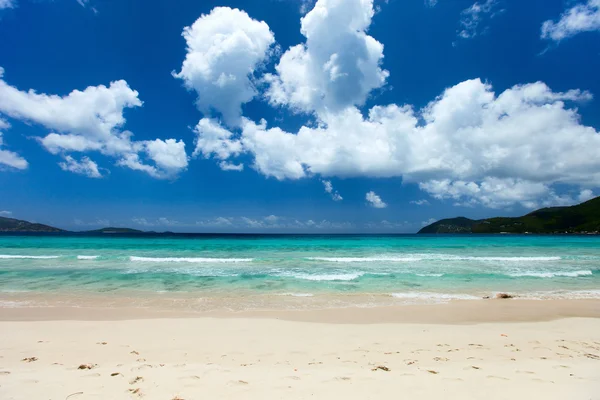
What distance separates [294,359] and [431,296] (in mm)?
8993

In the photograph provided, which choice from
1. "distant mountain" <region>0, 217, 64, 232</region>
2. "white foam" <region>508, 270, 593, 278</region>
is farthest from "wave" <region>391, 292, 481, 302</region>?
"distant mountain" <region>0, 217, 64, 232</region>

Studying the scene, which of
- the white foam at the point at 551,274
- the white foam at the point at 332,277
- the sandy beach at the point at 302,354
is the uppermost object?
the sandy beach at the point at 302,354

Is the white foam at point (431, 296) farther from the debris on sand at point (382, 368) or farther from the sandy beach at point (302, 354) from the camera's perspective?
the debris on sand at point (382, 368)

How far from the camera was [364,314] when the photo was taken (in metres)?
9.64

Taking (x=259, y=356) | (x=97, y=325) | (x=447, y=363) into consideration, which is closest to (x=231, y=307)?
(x=97, y=325)

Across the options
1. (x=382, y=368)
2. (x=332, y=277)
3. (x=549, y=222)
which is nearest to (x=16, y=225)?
(x=332, y=277)

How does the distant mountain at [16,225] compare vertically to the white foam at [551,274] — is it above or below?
above

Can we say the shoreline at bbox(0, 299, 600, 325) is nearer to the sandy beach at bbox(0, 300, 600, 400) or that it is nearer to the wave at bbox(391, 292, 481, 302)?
the sandy beach at bbox(0, 300, 600, 400)

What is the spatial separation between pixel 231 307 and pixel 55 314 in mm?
5687

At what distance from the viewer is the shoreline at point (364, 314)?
353 inches

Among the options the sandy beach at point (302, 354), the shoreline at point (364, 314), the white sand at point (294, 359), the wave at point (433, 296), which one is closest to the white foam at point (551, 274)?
the shoreline at point (364, 314)

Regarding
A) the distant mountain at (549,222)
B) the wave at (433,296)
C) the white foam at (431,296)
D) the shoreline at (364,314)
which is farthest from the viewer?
the distant mountain at (549,222)

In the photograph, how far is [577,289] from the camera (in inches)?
558

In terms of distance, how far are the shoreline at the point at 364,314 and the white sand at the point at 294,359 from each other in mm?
510
